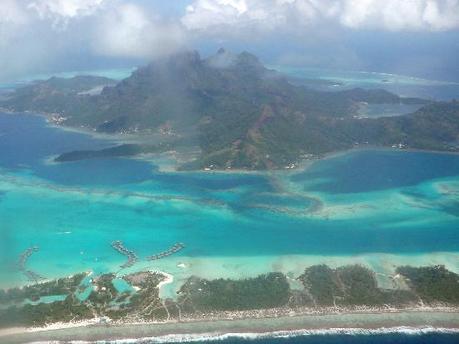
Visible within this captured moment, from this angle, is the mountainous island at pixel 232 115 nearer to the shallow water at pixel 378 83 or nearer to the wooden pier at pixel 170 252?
the shallow water at pixel 378 83

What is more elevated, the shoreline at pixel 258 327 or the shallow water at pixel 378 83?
the shallow water at pixel 378 83

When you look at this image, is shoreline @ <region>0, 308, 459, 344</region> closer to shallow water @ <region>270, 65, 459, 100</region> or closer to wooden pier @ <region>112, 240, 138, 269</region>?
wooden pier @ <region>112, 240, 138, 269</region>

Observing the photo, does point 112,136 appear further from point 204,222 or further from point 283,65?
point 283,65

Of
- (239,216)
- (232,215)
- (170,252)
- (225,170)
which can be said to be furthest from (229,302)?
(225,170)

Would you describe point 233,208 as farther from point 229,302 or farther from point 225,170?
point 229,302

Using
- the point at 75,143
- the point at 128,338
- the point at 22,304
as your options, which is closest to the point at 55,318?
the point at 22,304

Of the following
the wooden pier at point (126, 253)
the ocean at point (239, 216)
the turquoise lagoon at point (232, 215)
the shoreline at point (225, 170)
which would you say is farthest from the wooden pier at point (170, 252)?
the shoreline at point (225, 170)

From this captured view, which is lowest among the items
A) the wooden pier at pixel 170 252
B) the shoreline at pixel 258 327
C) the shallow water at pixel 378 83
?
the shoreline at pixel 258 327
